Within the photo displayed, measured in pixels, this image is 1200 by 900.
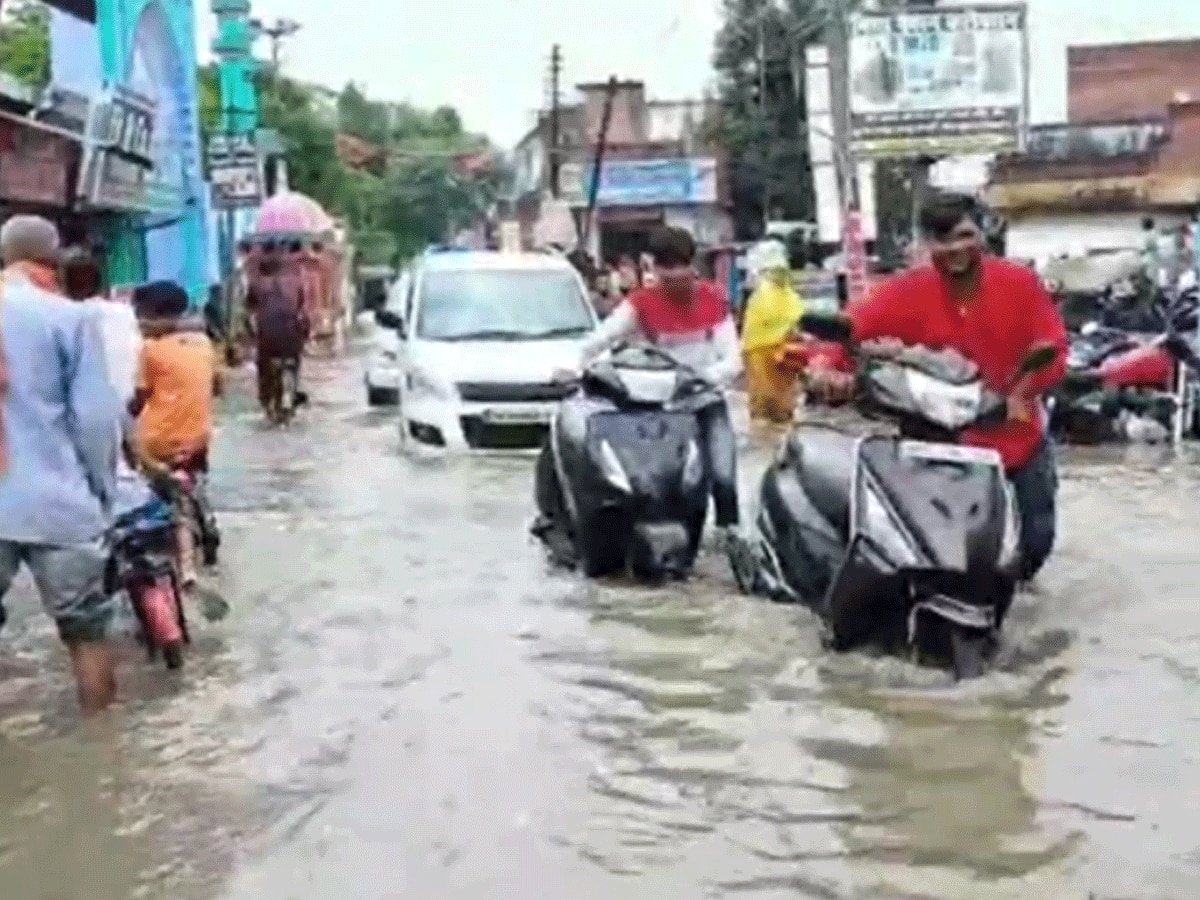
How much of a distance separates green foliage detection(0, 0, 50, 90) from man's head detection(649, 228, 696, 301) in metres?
14.5

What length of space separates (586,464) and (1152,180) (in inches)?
1391

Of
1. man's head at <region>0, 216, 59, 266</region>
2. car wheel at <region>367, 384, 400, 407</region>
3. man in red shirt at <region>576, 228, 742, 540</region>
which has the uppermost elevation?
man's head at <region>0, 216, 59, 266</region>

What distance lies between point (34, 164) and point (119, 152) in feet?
9.42

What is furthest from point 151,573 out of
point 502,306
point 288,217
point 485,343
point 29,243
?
point 288,217

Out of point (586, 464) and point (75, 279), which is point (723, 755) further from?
point (75, 279)

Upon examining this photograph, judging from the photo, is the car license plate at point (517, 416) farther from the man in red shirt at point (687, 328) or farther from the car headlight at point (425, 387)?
the man in red shirt at point (687, 328)

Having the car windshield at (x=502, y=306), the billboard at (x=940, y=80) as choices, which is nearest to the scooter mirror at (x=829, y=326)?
the car windshield at (x=502, y=306)

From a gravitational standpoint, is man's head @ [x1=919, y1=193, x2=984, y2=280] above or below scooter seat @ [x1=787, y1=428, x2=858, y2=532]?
above

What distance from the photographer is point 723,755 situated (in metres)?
7.18

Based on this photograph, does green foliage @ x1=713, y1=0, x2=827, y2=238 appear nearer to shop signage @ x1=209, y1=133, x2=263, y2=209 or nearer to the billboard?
the billboard

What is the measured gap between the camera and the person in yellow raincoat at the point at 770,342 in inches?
771

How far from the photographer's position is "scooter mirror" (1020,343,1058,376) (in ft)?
26.7

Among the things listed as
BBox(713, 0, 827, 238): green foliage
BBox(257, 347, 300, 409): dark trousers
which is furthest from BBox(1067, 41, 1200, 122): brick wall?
BBox(257, 347, 300, 409): dark trousers

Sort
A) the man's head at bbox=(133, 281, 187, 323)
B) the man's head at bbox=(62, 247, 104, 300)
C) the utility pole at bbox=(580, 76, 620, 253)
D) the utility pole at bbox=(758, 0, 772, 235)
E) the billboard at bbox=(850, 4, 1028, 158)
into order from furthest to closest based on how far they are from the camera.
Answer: the utility pole at bbox=(758, 0, 772, 235) < the utility pole at bbox=(580, 76, 620, 253) < the billboard at bbox=(850, 4, 1028, 158) < the man's head at bbox=(62, 247, 104, 300) < the man's head at bbox=(133, 281, 187, 323)
